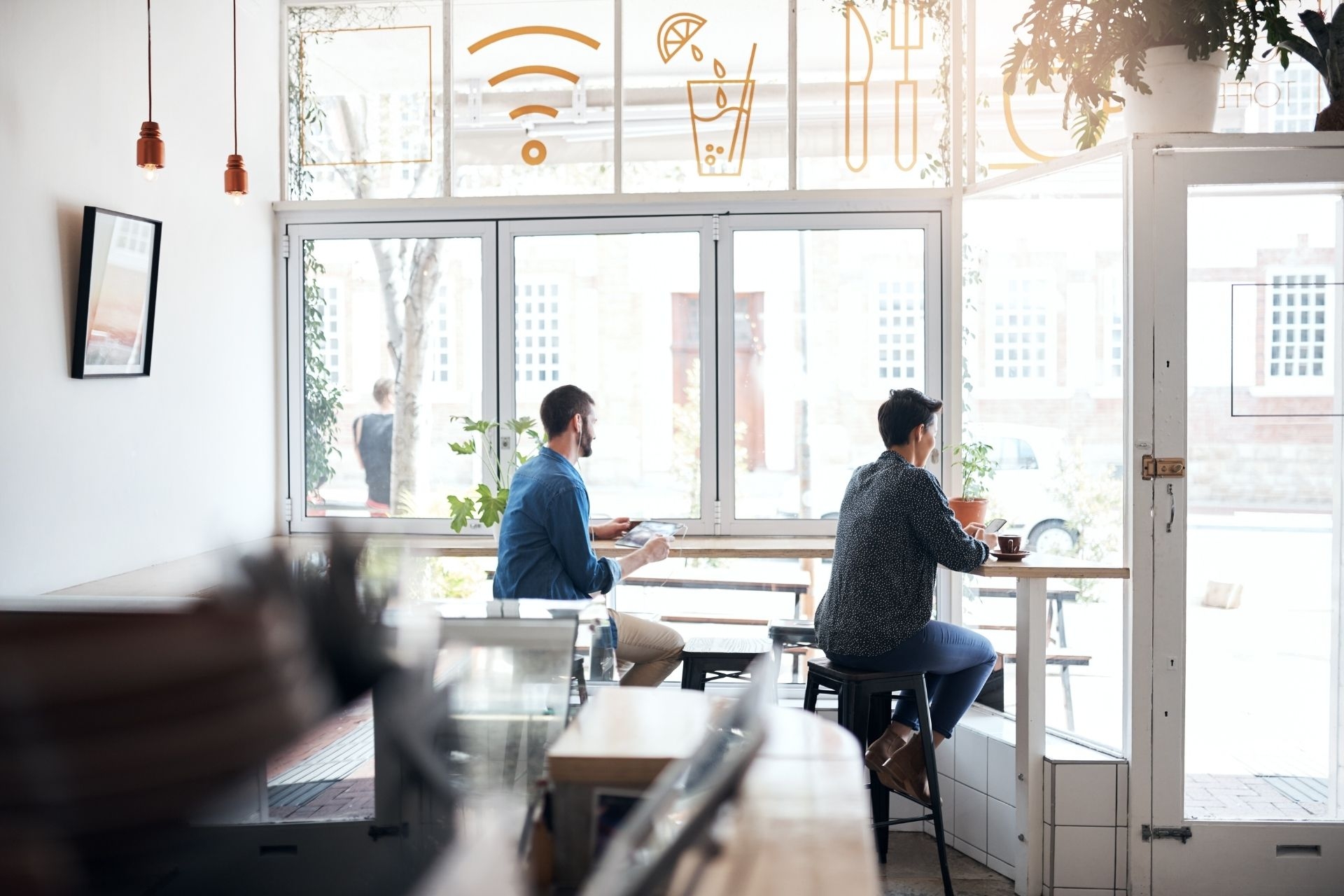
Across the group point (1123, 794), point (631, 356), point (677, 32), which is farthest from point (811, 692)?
point (677, 32)

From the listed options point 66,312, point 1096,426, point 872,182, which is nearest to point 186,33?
point 66,312

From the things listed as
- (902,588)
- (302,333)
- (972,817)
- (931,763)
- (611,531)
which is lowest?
(972,817)

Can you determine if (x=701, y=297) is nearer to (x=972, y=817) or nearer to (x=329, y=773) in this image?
(x=972, y=817)

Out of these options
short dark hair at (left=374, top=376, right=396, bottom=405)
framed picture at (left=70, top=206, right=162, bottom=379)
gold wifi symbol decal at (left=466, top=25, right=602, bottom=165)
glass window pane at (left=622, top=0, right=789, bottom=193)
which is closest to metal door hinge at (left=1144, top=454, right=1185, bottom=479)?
glass window pane at (left=622, top=0, right=789, bottom=193)

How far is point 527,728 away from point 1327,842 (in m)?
2.85

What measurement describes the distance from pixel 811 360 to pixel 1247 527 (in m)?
1.67

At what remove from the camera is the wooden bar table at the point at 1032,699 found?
10.5ft

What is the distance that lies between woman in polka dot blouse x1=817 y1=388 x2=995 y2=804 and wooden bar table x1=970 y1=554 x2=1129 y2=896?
0.38 feet

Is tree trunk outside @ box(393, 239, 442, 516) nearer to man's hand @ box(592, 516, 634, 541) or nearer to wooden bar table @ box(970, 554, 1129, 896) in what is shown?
man's hand @ box(592, 516, 634, 541)

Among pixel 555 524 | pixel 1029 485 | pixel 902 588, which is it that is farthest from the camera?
pixel 1029 485

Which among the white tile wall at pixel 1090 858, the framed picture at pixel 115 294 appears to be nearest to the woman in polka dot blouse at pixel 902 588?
the white tile wall at pixel 1090 858

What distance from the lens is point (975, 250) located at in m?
4.09

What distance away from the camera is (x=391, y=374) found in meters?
4.46

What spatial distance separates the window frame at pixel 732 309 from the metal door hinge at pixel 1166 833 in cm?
155
